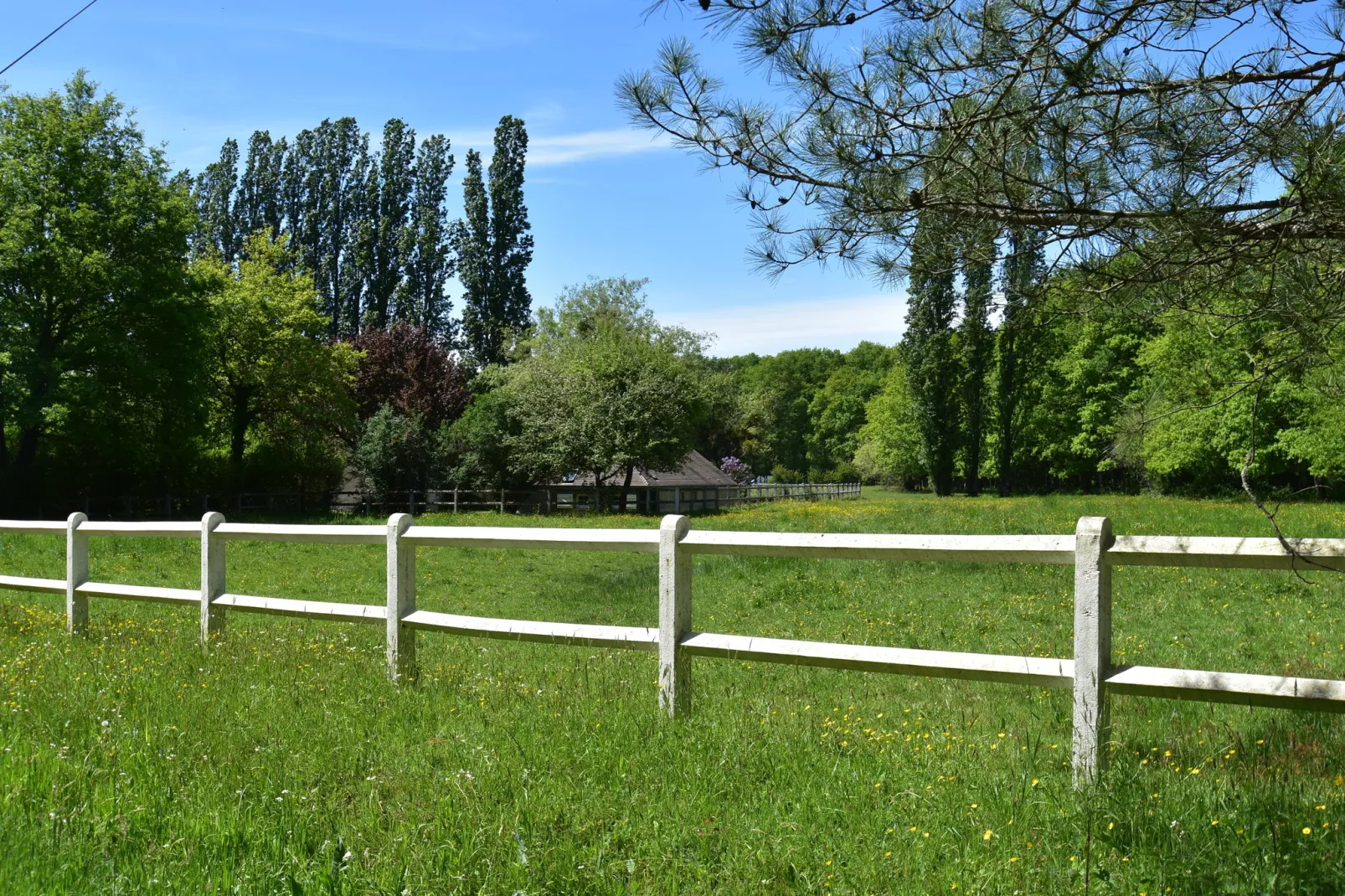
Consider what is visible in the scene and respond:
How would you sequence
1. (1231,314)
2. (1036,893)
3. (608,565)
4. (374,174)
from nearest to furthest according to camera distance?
(1036,893) < (1231,314) < (608,565) < (374,174)

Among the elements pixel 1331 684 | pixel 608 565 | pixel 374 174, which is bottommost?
pixel 608 565

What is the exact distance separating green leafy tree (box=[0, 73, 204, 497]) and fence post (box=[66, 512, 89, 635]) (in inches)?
897

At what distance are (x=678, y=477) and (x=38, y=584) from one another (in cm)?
4282

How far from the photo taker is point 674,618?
5422mm

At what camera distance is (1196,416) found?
36781 mm

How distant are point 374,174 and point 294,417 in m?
30.5

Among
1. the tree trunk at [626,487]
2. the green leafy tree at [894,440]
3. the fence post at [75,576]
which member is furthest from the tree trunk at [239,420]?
the green leafy tree at [894,440]

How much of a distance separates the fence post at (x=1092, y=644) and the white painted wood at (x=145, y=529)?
7.00m

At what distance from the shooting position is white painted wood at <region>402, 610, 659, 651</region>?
222 inches

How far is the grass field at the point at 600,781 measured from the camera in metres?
3.43

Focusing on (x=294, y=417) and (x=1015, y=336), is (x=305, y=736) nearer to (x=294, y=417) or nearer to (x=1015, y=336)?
(x=1015, y=336)

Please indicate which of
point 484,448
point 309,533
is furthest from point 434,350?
point 309,533

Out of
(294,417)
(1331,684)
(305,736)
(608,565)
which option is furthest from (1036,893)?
(294,417)

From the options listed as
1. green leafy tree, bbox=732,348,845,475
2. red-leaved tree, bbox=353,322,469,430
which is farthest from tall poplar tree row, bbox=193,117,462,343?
green leafy tree, bbox=732,348,845,475
